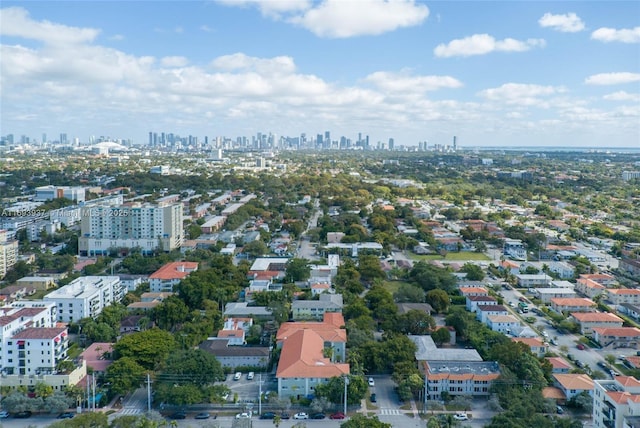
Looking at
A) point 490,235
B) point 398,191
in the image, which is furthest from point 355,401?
point 398,191

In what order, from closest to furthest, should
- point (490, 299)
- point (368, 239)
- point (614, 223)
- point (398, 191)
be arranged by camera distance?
point (490, 299) < point (368, 239) < point (614, 223) < point (398, 191)

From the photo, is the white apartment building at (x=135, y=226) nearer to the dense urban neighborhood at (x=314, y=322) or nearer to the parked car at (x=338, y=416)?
the dense urban neighborhood at (x=314, y=322)

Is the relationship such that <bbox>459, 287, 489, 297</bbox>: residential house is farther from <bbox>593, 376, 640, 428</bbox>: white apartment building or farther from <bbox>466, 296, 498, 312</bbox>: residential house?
<bbox>593, 376, 640, 428</bbox>: white apartment building

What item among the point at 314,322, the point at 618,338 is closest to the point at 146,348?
the point at 314,322

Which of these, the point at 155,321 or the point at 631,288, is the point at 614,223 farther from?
the point at 155,321

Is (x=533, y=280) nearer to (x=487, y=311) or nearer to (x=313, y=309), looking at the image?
(x=487, y=311)

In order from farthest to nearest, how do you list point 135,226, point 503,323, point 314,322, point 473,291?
1. point 135,226
2. point 473,291
3. point 503,323
4. point 314,322

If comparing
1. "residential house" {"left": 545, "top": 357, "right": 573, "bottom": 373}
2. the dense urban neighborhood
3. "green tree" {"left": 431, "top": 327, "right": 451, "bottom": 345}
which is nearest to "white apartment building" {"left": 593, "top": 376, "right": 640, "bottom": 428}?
the dense urban neighborhood
